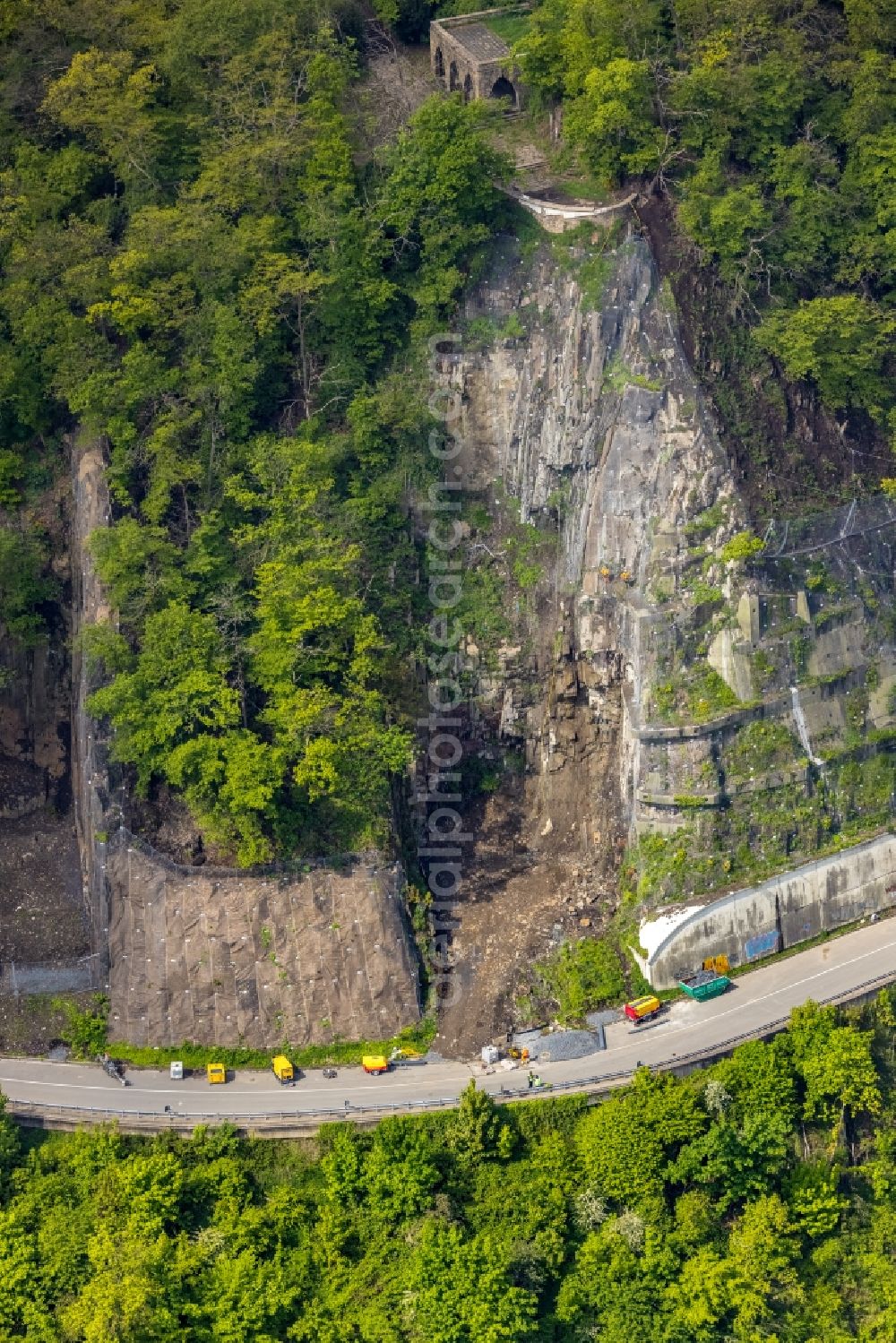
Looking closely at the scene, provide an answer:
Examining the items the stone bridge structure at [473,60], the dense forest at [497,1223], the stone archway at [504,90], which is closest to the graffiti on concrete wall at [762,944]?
the dense forest at [497,1223]

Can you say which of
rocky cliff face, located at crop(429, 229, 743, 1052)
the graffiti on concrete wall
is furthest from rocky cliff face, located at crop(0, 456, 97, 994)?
the graffiti on concrete wall

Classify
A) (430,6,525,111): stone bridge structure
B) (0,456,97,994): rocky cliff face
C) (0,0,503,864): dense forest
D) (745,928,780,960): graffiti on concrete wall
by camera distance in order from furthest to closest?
(430,6,525,111): stone bridge structure, (745,928,780,960): graffiti on concrete wall, (0,456,97,994): rocky cliff face, (0,0,503,864): dense forest

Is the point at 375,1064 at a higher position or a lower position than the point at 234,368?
lower

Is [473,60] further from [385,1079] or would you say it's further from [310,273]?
[385,1079]

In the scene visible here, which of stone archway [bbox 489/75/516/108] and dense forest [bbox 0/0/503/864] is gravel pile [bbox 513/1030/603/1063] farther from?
stone archway [bbox 489/75/516/108]

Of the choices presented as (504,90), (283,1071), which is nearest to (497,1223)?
(283,1071)

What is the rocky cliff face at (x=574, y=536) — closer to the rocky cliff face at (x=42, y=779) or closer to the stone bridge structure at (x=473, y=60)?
the stone bridge structure at (x=473, y=60)
